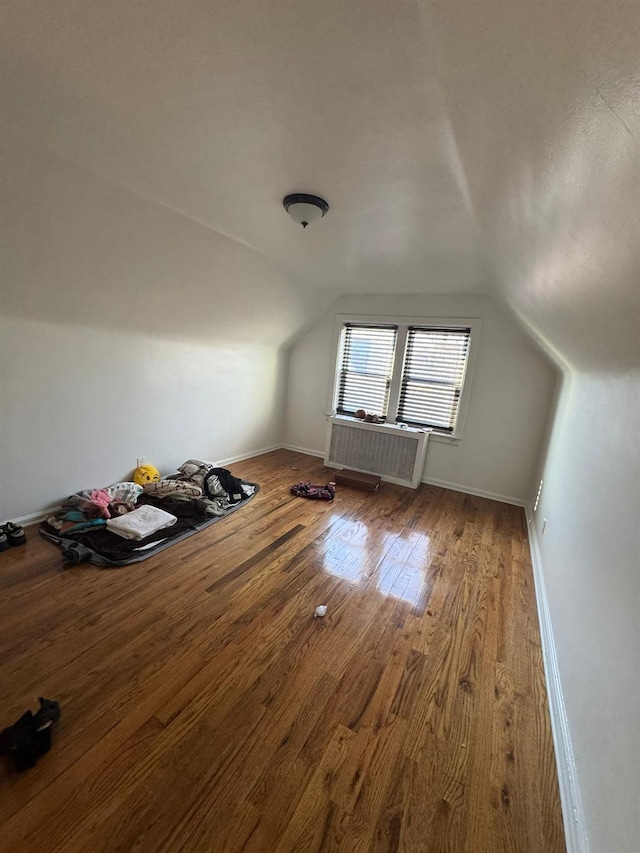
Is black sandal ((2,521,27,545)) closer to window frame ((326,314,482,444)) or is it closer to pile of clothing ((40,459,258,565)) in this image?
pile of clothing ((40,459,258,565))

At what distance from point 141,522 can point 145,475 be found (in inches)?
31.2

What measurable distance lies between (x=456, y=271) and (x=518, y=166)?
2097 millimetres

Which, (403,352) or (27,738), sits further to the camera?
(403,352)

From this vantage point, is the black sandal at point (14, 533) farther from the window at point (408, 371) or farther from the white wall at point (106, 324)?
the window at point (408, 371)

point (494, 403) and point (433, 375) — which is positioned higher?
point (433, 375)

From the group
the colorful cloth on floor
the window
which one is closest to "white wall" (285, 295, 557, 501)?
the window

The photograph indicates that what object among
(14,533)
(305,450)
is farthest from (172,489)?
(305,450)

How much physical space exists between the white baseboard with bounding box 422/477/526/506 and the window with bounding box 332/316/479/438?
0.61m

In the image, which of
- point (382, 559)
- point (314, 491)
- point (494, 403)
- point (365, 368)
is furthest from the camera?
point (365, 368)

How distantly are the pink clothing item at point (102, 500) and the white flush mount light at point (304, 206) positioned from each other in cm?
258

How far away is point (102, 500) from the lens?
9.35 feet

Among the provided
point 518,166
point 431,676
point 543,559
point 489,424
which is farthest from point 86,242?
point 489,424

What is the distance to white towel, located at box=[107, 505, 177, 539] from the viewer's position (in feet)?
8.34

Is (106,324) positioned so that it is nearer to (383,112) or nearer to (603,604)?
(383,112)
